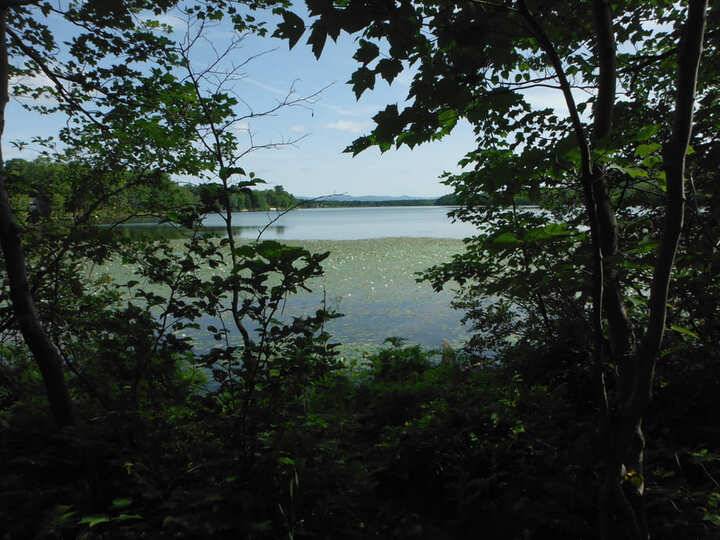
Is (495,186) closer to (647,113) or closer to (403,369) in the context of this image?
(647,113)

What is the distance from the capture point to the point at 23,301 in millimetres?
2668

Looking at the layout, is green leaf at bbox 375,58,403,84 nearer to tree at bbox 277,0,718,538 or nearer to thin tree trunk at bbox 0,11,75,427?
tree at bbox 277,0,718,538

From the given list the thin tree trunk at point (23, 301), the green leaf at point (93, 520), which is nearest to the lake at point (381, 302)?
the thin tree trunk at point (23, 301)

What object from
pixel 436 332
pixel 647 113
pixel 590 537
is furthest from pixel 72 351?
pixel 436 332

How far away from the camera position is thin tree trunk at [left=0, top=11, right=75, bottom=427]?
2.60 meters

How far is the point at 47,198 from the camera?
3701 mm

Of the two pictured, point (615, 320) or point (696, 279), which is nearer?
point (615, 320)

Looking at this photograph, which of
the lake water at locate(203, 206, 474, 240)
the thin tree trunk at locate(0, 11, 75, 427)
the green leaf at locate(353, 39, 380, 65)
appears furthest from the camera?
the lake water at locate(203, 206, 474, 240)

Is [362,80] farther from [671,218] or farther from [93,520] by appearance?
[93,520]

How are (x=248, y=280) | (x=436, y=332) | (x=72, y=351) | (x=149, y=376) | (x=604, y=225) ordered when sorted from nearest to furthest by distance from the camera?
1. (x=604, y=225)
2. (x=248, y=280)
3. (x=149, y=376)
4. (x=72, y=351)
5. (x=436, y=332)

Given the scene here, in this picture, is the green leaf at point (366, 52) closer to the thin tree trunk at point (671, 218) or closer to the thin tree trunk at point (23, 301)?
the thin tree trunk at point (671, 218)

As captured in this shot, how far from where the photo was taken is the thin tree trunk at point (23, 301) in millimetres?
2598

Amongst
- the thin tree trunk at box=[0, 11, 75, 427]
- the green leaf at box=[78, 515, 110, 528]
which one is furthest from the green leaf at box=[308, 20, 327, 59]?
the thin tree trunk at box=[0, 11, 75, 427]

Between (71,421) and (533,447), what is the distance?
3.45 m
